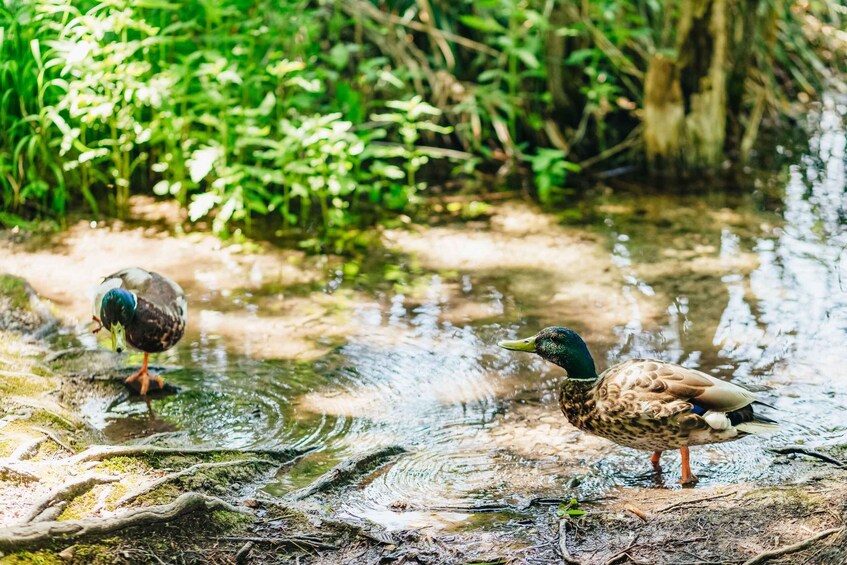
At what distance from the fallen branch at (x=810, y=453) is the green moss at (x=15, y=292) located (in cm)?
407

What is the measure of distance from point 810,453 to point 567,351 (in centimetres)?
108

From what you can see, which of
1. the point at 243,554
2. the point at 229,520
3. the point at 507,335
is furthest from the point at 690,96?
the point at 243,554

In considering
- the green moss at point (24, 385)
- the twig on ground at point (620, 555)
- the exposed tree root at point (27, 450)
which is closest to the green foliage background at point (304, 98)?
the green moss at point (24, 385)

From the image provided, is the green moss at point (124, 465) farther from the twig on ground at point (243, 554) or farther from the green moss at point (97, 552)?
the twig on ground at point (243, 554)

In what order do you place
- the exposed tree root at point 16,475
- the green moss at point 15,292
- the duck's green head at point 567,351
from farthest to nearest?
1. the green moss at point 15,292
2. the duck's green head at point 567,351
3. the exposed tree root at point 16,475

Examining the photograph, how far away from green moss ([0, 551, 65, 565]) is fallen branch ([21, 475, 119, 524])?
0.59ft

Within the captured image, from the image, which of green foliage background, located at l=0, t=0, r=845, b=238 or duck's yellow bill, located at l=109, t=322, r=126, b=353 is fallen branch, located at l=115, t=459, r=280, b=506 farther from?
green foliage background, located at l=0, t=0, r=845, b=238

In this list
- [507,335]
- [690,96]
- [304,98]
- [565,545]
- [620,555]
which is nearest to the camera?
[620,555]

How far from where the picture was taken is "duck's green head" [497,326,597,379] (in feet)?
13.2

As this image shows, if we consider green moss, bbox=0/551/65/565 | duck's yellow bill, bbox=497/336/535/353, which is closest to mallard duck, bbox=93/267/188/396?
duck's yellow bill, bbox=497/336/535/353

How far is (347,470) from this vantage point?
391 cm

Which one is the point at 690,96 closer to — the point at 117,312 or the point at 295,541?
the point at 117,312

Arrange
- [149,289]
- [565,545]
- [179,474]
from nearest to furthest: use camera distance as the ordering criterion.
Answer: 1. [565,545]
2. [179,474]
3. [149,289]

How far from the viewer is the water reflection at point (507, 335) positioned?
4160 millimetres
